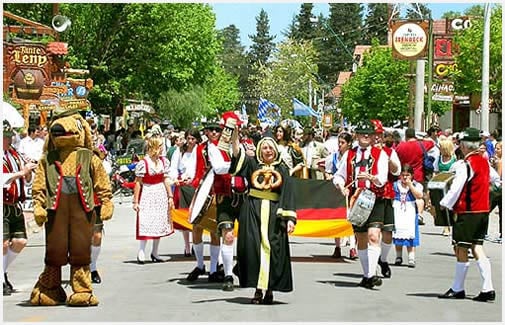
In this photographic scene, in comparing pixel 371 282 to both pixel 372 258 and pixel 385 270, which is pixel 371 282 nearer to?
pixel 372 258

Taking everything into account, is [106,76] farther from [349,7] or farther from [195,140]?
[349,7]

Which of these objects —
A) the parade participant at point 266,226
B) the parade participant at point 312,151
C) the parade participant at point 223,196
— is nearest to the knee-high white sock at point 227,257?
the parade participant at point 223,196

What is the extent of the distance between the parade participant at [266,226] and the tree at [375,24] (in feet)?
455

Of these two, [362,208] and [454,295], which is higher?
[362,208]

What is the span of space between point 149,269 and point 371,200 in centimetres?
331

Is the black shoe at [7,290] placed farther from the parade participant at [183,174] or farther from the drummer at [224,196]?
the parade participant at [183,174]

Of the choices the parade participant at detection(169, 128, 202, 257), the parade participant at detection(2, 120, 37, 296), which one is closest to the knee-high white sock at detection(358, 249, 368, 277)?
the parade participant at detection(169, 128, 202, 257)

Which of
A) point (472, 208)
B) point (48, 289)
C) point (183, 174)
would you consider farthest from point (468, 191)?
point (183, 174)

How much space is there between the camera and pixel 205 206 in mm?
12250

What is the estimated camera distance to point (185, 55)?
47531 mm

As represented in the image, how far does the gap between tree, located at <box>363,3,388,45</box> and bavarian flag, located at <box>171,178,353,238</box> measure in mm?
133930

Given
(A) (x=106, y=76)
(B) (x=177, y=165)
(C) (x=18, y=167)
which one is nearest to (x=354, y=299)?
(C) (x=18, y=167)

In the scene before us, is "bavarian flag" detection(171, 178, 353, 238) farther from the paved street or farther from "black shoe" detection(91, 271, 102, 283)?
"black shoe" detection(91, 271, 102, 283)

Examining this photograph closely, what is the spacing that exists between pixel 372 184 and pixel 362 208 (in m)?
0.32
